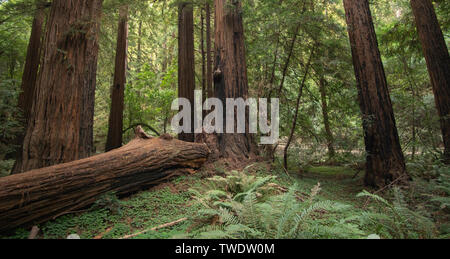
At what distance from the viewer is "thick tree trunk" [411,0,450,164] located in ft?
19.7

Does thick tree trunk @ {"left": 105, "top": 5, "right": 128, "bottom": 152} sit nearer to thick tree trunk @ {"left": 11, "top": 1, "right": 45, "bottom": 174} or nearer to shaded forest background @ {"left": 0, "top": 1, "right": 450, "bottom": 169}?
shaded forest background @ {"left": 0, "top": 1, "right": 450, "bottom": 169}

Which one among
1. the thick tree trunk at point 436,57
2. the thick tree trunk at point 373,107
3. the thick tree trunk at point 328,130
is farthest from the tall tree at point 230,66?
the thick tree trunk at point 436,57

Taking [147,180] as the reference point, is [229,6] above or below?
→ above

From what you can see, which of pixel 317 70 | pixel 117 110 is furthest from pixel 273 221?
pixel 117 110

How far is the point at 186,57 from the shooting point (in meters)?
8.73

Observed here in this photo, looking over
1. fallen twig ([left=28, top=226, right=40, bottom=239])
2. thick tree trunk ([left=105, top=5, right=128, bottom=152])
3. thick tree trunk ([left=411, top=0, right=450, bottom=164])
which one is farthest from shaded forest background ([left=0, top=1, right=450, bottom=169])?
fallen twig ([left=28, top=226, right=40, bottom=239])

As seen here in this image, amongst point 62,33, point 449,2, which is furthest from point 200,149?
point 449,2

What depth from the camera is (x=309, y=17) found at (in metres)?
5.96

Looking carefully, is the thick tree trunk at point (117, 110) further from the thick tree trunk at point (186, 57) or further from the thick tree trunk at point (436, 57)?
the thick tree trunk at point (436, 57)

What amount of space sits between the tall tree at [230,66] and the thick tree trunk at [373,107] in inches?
107

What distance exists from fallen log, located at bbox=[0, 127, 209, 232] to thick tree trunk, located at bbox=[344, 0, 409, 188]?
415cm
